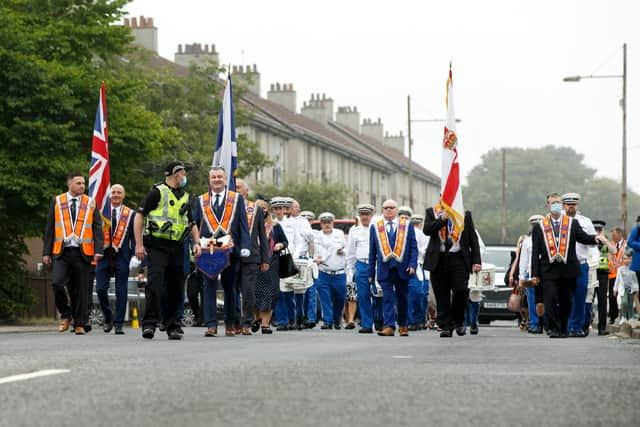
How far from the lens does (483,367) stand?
10055 millimetres

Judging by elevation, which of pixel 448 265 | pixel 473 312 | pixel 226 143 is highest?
pixel 226 143

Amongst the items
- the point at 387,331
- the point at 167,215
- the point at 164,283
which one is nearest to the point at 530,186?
the point at 387,331

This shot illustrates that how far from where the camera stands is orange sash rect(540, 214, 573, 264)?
1927cm

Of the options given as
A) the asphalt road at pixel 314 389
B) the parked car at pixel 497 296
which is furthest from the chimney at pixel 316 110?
the asphalt road at pixel 314 389

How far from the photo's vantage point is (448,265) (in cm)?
1833

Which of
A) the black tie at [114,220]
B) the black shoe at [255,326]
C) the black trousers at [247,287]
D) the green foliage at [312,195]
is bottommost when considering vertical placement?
the black shoe at [255,326]

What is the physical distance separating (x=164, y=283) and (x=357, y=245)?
717 centimetres

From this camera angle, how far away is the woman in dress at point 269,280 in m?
19.8

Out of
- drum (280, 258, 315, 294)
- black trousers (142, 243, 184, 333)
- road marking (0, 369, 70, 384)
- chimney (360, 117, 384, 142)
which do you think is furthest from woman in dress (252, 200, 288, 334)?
chimney (360, 117, 384, 142)

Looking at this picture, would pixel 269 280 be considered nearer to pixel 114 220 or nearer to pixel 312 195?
pixel 114 220

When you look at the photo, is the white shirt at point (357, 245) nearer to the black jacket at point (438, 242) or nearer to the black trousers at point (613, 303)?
the black jacket at point (438, 242)

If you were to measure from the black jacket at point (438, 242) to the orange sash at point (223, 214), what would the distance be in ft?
8.91

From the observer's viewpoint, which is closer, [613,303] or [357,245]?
[357,245]

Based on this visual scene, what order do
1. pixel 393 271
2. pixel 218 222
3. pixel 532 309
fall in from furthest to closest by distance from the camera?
pixel 532 309 < pixel 393 271 < pixel 218 222
